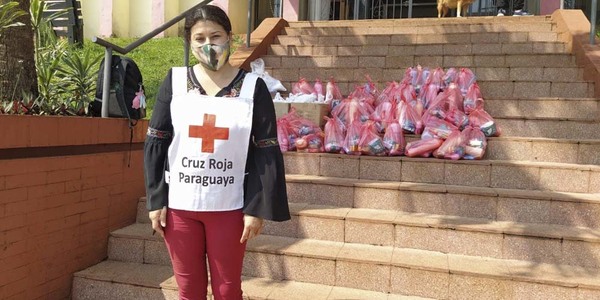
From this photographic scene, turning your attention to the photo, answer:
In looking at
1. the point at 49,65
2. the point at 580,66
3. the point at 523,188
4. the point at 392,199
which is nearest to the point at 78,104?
the point at 49,65

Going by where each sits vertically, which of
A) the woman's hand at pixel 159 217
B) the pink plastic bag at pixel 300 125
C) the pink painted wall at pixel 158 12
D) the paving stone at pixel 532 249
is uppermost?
the pink painted wall at pixel 158 12

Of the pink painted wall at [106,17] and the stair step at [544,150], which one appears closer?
the stair step at [544,150]

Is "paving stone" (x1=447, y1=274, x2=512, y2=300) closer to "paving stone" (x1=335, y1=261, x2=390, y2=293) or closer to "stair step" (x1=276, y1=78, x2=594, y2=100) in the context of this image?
"paving stone" (x1=335, y1=261, x2=390, y2=293)

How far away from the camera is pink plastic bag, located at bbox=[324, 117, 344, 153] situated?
4.31m

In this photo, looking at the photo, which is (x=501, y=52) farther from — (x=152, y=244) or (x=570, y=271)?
(x=152, y=244)

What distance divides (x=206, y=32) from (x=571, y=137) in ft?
12.2

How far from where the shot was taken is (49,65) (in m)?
4.08

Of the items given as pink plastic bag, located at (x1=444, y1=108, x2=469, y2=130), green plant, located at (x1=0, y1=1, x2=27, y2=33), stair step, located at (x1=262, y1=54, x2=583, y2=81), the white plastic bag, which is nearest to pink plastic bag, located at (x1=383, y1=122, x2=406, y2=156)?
pink plastic bag, located at (x1=444, y1=108, x2=469, y2=130)

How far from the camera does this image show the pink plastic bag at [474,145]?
13.1 feet

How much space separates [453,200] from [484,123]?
3.52ft

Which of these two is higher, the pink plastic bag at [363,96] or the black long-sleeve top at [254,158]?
the pink plastic bag at [363,96]

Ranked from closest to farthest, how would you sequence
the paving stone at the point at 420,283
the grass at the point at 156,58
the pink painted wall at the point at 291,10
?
the paving stone at the point at 420,283, the grass at the point at 156,58, the pink painted wall at the point at 291,10

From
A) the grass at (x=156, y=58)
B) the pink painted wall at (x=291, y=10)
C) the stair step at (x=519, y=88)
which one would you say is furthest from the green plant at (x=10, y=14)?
the pink painted wall at (x=291, y=10)

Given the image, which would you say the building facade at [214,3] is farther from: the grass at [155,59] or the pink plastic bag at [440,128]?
the pink plastic bag at [440,128]
